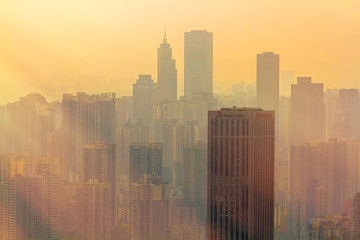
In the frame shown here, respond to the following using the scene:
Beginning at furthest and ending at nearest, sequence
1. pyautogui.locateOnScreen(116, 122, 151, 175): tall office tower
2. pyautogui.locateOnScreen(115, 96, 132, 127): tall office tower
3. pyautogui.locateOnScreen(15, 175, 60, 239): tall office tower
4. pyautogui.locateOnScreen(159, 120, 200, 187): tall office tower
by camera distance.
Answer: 1. pyautogui.locateOnScreen(116, 122, 151, 175): tall office tower
2. pyautogui.locateOnScreen(159, 120, 200, 187): tall office tower
3. pyautogui.locateOnScreen(115, 96, 132, 127): tall office tower
4. pyautogui.locateOnScreen(15, 175, 60, 239): tall office tower

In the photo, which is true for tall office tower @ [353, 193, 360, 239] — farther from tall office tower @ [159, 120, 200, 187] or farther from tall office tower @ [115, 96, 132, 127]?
tall office tower @ [115, 96, 132, 127]

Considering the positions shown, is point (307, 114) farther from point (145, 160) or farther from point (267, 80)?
point (145, 160)

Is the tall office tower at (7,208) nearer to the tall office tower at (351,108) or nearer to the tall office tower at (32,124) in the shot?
the tall office tower at (32,124)

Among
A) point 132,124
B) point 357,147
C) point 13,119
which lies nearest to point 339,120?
point 357,147

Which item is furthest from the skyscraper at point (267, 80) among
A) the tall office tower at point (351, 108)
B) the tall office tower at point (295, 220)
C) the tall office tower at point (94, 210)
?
the tall office tower at point (94, 210)

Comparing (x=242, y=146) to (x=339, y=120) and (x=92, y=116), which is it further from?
(x=92, y=116)

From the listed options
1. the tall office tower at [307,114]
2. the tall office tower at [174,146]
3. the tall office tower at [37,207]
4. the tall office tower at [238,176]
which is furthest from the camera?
the tall office tower at [174,146]

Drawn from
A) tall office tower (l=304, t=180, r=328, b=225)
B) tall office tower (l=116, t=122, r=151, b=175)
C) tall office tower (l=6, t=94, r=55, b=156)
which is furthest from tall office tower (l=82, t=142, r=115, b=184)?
tall office tower (l=304, t=180, r=328, b=225)
